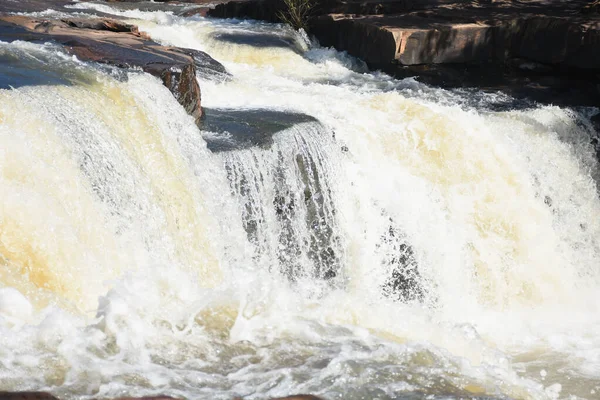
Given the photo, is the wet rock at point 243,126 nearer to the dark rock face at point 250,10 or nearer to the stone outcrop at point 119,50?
the stone outcrop at point 119,50

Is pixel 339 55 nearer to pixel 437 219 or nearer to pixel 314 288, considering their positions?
pixel 437 219

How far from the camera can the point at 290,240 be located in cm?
636

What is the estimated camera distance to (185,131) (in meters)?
6.24

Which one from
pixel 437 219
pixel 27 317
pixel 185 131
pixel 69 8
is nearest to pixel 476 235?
pixel 437 219

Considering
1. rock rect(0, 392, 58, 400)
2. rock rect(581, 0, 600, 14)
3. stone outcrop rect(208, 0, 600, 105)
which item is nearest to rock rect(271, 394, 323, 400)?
rock rect(0, 392, 58, 400)

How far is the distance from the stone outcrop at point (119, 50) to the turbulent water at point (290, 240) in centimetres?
31

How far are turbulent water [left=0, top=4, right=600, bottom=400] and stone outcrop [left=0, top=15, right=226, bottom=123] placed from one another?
0.31 m

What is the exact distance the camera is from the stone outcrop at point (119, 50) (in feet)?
22.3

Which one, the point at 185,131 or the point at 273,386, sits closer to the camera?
the point at 273,386

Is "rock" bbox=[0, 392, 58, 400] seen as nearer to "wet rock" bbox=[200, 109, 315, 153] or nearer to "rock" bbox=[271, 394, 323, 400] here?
"rock" bbox=[271, 394, 323, 400]

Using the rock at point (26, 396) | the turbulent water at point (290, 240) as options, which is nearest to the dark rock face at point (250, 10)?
the turbulent water at point (290, 240)

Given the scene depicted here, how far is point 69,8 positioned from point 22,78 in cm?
661

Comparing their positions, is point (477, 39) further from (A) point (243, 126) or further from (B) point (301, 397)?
(B) point (301, 397)

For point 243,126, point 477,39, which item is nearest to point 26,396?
point 243,126
